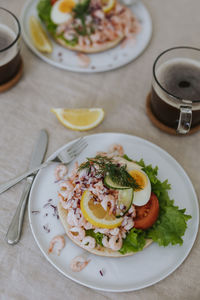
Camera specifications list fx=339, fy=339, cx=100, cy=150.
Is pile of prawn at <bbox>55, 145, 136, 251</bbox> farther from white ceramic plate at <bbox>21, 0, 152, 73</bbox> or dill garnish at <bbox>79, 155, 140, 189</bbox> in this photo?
white ceramic plate at <bbox>21, 0, 152, 73</bbox>

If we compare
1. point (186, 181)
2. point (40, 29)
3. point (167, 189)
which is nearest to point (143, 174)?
point (167, 189)

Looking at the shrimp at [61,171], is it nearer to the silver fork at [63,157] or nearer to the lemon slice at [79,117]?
the silver fork at [63,157]

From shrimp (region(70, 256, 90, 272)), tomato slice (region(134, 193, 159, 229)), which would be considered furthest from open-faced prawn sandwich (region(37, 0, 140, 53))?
shrimp (region(70, 256, 90, 272))

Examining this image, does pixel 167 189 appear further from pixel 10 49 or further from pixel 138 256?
pixel 10 49

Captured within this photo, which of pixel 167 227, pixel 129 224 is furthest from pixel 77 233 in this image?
pixel 167 227

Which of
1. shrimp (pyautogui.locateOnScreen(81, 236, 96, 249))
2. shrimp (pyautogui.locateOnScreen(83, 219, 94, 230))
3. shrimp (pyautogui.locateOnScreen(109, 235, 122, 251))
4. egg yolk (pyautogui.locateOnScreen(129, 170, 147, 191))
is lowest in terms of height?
shrimp (pyautogui.locateOnScreen(81, 236, 96, 249))

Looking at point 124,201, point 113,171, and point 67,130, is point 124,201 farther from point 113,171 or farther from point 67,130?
point 67,130
